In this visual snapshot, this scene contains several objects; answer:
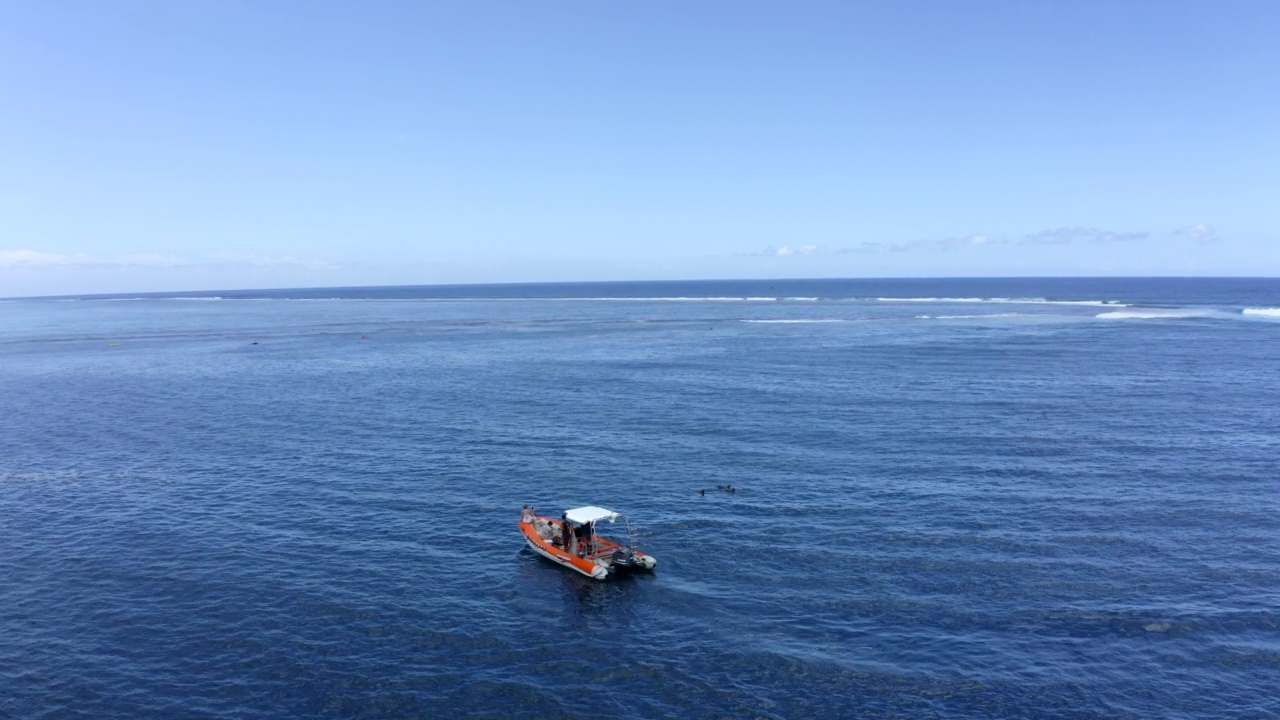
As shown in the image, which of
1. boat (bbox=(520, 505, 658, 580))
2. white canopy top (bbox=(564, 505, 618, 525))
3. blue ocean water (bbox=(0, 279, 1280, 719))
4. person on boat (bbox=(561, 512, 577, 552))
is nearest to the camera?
blue ocean water (bbox=(0, 279, 1280, 719))

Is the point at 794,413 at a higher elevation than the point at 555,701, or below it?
higher

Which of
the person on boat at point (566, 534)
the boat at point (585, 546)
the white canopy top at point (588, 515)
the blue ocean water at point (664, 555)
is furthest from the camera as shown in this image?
the person on boat at point (566, 534)

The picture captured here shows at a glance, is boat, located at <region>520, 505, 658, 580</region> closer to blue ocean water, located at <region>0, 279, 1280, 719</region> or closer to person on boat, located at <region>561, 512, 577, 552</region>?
person on boat, located at <region>561, 512, 577, 552</region>

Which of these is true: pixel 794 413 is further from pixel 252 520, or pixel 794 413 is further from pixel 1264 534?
pixel 252 520

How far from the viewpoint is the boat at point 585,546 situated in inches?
1961

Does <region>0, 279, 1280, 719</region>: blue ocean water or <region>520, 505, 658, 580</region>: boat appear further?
<region>520, 505, 658, 580</region>: boat

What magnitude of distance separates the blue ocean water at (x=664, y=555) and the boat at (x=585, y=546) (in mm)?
980

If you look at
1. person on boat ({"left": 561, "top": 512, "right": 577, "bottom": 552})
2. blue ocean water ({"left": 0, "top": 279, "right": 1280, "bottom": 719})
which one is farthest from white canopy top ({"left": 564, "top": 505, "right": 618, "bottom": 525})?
blue ocean water ({"left": 0, "top": 279, "right": 1280, "bottom": 719})

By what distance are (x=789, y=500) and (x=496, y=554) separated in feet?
72.4

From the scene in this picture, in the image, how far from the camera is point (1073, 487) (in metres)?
62.9

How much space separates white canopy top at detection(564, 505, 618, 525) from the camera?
2047 inches

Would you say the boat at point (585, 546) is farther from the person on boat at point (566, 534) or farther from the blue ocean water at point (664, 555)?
the blue ocean water at point (664, 555)

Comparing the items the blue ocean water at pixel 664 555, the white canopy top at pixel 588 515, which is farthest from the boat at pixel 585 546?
the blue ocean water at pixel 664 555

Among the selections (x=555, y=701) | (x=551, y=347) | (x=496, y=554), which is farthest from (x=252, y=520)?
(x=551, y=347)
